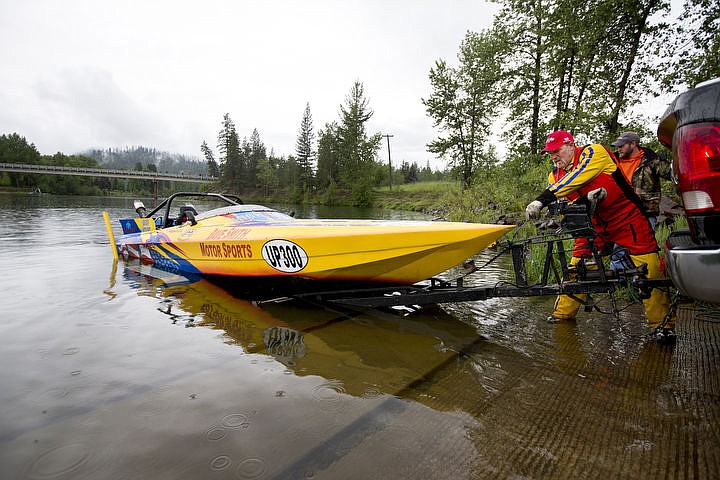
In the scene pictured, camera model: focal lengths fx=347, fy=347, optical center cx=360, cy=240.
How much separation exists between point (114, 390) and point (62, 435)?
0.51m

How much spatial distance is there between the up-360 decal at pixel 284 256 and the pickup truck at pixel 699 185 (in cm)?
333

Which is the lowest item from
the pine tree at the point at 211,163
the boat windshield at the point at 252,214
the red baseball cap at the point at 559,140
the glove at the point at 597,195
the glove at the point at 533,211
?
the glove at the point at 533,211

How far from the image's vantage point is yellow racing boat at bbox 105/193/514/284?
3.56 metres

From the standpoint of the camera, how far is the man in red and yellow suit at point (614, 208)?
3037 millimetres

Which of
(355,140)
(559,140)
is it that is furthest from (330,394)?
(355,140)

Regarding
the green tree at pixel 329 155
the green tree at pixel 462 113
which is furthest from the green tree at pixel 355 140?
the green tree at pixel 462 113

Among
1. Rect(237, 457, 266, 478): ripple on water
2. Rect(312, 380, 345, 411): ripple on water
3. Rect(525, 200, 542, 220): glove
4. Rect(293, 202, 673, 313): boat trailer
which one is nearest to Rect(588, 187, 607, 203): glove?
Rect(293, 202, 673, 313): boat trailer

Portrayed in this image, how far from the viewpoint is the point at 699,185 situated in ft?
5.57

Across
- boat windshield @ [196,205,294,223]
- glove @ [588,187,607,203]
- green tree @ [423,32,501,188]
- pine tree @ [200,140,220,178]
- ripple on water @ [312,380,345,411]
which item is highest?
pine tree @ [200,140,220,178]

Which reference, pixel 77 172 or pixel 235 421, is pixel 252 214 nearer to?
pixel 235 421

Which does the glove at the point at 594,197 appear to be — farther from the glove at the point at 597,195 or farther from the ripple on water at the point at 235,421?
the ripple on water at the point at 235,421

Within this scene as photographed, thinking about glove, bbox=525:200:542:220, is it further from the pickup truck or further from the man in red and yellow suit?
the pickup truck

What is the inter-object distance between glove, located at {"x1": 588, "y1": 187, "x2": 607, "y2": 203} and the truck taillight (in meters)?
1.27

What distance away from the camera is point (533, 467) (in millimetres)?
1601
